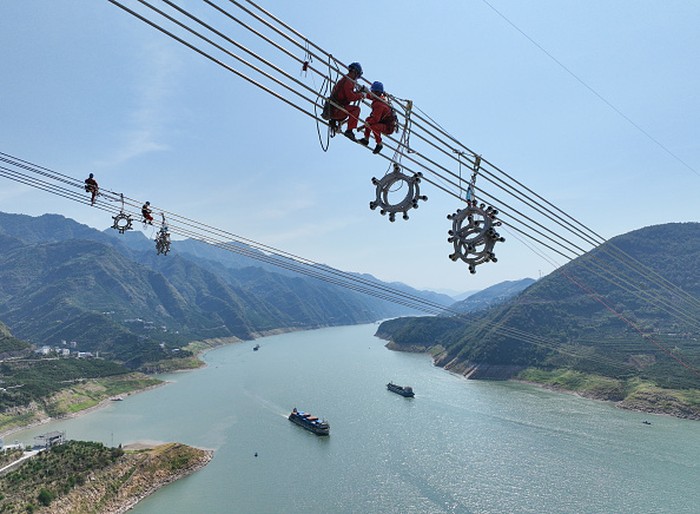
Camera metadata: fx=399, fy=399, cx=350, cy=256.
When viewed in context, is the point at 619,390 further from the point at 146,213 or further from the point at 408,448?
the point at 146,213

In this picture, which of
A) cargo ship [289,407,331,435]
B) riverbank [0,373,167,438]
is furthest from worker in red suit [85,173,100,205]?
riverbank [0,373,167,438]

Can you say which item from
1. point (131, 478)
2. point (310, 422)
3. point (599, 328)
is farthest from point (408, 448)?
point (599, 328)

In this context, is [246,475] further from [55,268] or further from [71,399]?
[55,268]

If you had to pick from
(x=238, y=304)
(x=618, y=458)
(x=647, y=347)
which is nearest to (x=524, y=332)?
(x=647, y=347)

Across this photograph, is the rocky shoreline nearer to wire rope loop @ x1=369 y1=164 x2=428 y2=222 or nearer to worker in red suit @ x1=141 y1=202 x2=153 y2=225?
worker in red suit @ x1=141 y1=202 x2=153 y2=225

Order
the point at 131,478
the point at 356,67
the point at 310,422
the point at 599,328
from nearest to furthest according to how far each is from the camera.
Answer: the point at 356,67, the point at 131,478, the point at 310,422, the point at 599,328

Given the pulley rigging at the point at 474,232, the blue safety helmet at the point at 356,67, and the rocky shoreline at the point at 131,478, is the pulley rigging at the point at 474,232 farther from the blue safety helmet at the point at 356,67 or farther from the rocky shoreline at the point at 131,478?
the rocky shoreline at the point at 131,478

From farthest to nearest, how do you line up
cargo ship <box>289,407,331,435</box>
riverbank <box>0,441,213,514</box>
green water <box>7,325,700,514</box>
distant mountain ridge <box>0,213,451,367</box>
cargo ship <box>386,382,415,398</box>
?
distant mountain ridge <box>0,213,451,367</box>, cargo ship <box>386,382,415,398</box>, cargo ship <box>289,407,331,435</box>, green water <box>7,325,700,514</box>, riverbank <box>0,441,213,514</box>
